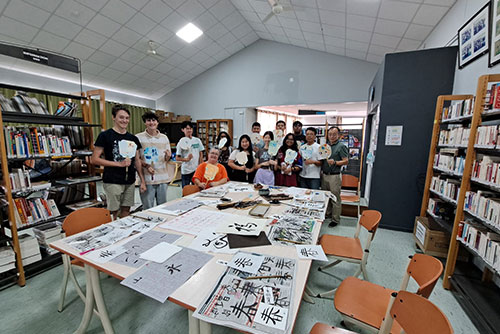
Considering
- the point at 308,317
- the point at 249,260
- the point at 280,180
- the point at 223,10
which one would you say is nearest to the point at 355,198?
the point at 280,180

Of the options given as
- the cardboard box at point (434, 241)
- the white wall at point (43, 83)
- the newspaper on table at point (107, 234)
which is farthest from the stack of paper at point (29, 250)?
the white wall at point (43, 83)

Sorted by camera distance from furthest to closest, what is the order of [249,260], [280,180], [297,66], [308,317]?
[297,66] < [280,180] < [308,317] < [249,260]

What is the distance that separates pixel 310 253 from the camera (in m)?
1.19

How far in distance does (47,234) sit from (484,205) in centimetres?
402

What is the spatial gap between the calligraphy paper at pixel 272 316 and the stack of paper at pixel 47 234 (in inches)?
98.5

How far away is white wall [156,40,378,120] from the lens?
5363 millimetres

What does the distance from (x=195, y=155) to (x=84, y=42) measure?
3.47 metres

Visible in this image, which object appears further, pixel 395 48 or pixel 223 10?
pixel 223 10

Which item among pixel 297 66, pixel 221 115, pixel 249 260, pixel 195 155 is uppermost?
pixel 297 66

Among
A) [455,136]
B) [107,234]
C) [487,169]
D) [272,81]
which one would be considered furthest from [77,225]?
[272,81]

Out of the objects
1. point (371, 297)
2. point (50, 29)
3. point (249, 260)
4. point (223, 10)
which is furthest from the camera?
point (223, 10)

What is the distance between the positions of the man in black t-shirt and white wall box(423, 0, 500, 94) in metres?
3.60

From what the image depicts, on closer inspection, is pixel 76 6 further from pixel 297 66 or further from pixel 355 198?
pixel 355 198

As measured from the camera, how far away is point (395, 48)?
411cm
